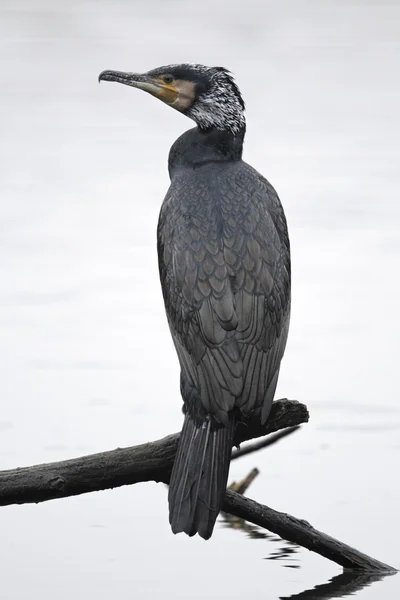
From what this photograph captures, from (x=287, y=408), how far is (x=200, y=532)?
1.75 feet

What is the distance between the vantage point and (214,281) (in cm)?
368

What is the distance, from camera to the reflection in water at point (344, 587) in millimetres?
4129

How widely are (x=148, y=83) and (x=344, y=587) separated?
2.20m

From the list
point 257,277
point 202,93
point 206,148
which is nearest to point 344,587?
point 257,277

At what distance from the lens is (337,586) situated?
4.19 meters

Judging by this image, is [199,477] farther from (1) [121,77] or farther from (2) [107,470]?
(1) [121,77]

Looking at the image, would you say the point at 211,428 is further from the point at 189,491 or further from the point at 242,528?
the point at 242,528

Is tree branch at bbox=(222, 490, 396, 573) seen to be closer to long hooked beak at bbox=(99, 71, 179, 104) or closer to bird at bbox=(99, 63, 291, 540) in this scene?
bird at bbox=(99, 63, 291, 540)

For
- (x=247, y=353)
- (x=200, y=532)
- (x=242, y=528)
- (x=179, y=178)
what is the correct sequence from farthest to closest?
(x=242, y=528) < (x=179, y=178) < (x=247, y=353) < (x=200, y=532)

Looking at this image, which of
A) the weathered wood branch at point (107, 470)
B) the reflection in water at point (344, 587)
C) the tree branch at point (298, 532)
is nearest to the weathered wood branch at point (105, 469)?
the weathered wood branch at point (107, 470)

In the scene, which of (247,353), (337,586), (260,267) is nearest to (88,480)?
(247,353)

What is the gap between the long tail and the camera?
3.35 meters

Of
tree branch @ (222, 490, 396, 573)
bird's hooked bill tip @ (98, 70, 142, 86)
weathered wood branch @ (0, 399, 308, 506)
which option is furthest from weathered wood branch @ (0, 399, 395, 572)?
bird's hooked bill tip @ (98, 70, 142, 86)

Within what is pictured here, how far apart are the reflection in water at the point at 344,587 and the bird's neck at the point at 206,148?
174cm
